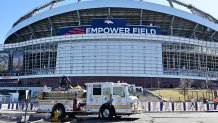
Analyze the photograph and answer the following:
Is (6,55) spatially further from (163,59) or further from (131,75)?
(163,59)

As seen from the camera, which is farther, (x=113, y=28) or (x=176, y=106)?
(x=113, y=28)

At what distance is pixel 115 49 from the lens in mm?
70688

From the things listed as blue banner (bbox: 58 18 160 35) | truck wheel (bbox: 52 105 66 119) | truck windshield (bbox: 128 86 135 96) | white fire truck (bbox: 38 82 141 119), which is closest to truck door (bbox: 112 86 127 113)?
white fire truck (bbox: 38 82 141 119)

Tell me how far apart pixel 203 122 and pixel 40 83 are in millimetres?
60443

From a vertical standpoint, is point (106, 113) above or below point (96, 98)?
below

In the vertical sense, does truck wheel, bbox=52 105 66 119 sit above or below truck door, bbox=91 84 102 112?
below

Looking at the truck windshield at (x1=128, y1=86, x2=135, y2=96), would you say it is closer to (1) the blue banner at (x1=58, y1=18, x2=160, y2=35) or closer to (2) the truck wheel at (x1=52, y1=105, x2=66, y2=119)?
(2) the truck wheel at (x1=52, y1=105, x2=66, y2=119)

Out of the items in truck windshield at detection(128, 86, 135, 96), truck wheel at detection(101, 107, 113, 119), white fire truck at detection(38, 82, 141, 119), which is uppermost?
truck windshield at detection(128, 86, 135, 96)

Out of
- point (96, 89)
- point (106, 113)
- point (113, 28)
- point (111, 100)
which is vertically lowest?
point (106, 113)

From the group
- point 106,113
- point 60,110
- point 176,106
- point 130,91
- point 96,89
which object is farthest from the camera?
point 176,106

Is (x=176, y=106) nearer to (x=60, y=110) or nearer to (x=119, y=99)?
(x=119, y=99)

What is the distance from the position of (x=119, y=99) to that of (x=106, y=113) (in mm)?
1375

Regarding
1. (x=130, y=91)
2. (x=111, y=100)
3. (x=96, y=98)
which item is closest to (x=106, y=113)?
(x=111, y=100)

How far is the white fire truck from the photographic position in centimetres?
2103
